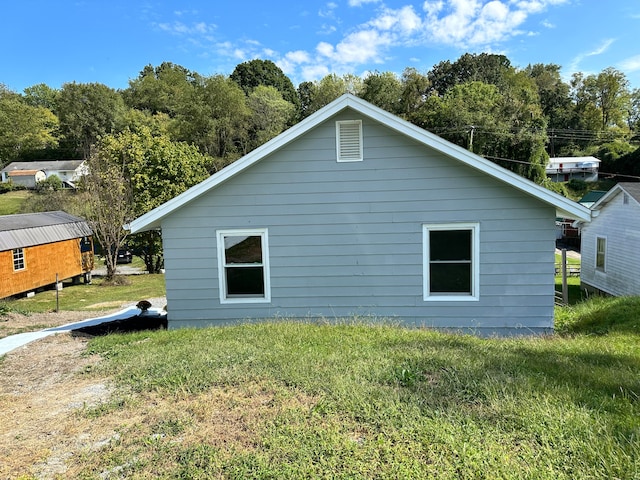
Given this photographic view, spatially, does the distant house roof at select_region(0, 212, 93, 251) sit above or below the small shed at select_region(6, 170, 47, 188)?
below

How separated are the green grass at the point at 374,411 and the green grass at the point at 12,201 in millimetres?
41387

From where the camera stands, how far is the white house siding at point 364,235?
23.1 ft

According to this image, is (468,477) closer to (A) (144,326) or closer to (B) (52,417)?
(B) (52,417)

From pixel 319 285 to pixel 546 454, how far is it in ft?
16.5

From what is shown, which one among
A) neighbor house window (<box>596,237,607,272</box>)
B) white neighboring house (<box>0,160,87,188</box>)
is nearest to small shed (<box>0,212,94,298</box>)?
neighbor house window (<box>596,237,607,272</box>)

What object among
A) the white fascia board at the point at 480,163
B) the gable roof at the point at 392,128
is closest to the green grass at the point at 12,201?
the gable roof at the point at 392,128

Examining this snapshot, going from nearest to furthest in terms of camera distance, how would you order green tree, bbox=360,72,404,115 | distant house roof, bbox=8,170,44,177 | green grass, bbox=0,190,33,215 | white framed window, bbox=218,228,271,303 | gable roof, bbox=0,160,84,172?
white framed window, bbox=218,228,271,303
green grass, bbox=0,190,33,215
green tree, bbox=360,72,404,115
distant house roof, bbox=8,170,44,177
gable roof, bbox=0,160,84,172

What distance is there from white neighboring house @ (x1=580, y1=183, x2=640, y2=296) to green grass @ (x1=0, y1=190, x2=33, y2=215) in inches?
1718

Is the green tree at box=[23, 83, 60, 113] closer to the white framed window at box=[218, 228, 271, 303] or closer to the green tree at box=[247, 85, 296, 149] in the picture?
the green tree at box=[247, 85, 296, 149]

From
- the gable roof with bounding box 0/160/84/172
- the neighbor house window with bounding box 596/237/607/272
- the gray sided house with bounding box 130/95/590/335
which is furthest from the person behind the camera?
the gable roof with bounding box 0/160/84/172

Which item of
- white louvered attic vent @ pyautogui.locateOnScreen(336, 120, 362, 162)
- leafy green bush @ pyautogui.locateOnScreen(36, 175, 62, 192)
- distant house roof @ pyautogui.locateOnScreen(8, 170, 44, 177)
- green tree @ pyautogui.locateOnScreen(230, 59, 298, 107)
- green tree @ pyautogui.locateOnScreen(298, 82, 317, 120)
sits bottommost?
white louvered attic vent @ pyautogui.locateOnScreen(336, 120, 362, 162)

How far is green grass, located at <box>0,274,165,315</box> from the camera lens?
51.5 feet

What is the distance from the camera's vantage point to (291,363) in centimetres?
471

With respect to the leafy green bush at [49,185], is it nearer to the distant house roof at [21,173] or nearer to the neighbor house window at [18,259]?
the distant house roof at [21,173]
